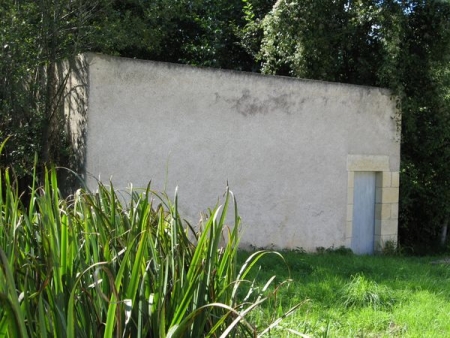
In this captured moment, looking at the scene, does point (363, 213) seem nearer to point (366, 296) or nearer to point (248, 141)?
point (248, 141)

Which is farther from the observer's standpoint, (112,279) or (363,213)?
(363,213)

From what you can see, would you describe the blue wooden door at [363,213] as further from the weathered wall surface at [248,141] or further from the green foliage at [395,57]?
the green foliage at [395,57]

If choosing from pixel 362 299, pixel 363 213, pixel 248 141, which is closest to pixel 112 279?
pixel 362 299

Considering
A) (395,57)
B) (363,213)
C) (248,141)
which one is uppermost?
(395,57)

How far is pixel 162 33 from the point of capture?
10.8m

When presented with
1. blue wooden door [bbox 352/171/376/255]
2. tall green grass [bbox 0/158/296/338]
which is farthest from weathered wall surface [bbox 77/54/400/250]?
tall green grass [bbox 0/158/296/338]

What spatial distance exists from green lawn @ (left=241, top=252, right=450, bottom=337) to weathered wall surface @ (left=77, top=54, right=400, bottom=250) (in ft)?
4.41

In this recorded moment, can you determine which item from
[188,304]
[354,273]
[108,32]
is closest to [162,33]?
[108,32]

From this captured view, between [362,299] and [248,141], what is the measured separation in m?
3.67

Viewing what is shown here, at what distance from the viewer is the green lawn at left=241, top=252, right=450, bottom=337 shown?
4.71 m

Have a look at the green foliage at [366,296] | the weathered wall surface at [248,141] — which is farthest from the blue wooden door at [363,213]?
the green foliage at [366,296]

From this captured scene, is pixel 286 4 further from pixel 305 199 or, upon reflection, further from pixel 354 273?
pixel 354 273

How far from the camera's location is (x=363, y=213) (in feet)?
33.3

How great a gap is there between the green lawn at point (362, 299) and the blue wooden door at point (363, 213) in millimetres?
2199
